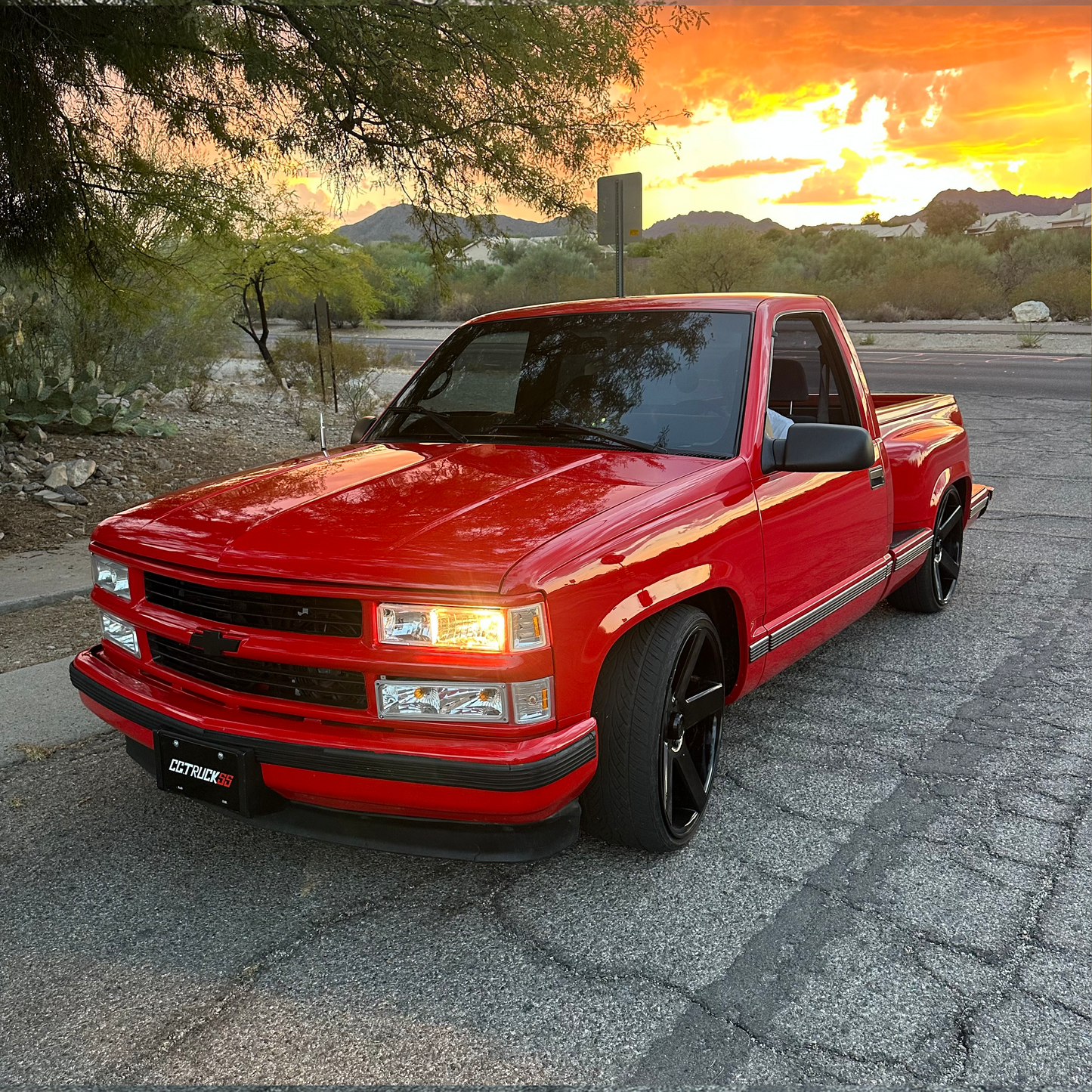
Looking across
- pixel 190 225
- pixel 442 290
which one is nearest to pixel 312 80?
pixel 190 225

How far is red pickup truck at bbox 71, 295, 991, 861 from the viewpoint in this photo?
274cm

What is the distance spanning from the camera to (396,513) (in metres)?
3.13

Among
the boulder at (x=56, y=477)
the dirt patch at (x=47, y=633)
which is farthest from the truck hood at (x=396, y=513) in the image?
the boulder at (x=56, y=477)

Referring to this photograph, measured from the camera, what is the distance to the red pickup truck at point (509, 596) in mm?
2744

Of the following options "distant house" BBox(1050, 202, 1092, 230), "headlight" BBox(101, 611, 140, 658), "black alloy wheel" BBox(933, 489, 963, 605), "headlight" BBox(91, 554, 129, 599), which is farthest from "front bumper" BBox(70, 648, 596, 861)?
"distant house" BBox(1050, 202, 1092, 230)

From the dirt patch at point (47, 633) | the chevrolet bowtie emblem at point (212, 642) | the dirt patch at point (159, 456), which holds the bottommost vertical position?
the dirt patch at point (47, 633)

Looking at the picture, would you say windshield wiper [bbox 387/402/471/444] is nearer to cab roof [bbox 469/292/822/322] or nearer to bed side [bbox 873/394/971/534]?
cab roof [bbox 469/292/822/322]

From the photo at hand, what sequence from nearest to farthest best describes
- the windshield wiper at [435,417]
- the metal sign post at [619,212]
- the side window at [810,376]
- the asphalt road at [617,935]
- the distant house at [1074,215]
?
the asphalt road at [617,935]
the windshield wiper at [435,417]
the side window at [810,376]
the metal sign post at [619,212]
the distant house at [1074,215]

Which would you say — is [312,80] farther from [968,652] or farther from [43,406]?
[968,652]

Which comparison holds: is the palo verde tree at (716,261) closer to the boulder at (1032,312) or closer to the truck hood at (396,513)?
the boulder at (1032,312)

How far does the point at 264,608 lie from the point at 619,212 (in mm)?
10402

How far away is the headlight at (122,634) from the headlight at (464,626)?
1.07 metres

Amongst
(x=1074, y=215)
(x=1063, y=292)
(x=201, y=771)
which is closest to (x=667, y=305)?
(x=201, y=771)

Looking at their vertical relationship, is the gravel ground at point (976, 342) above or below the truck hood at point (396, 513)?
below
